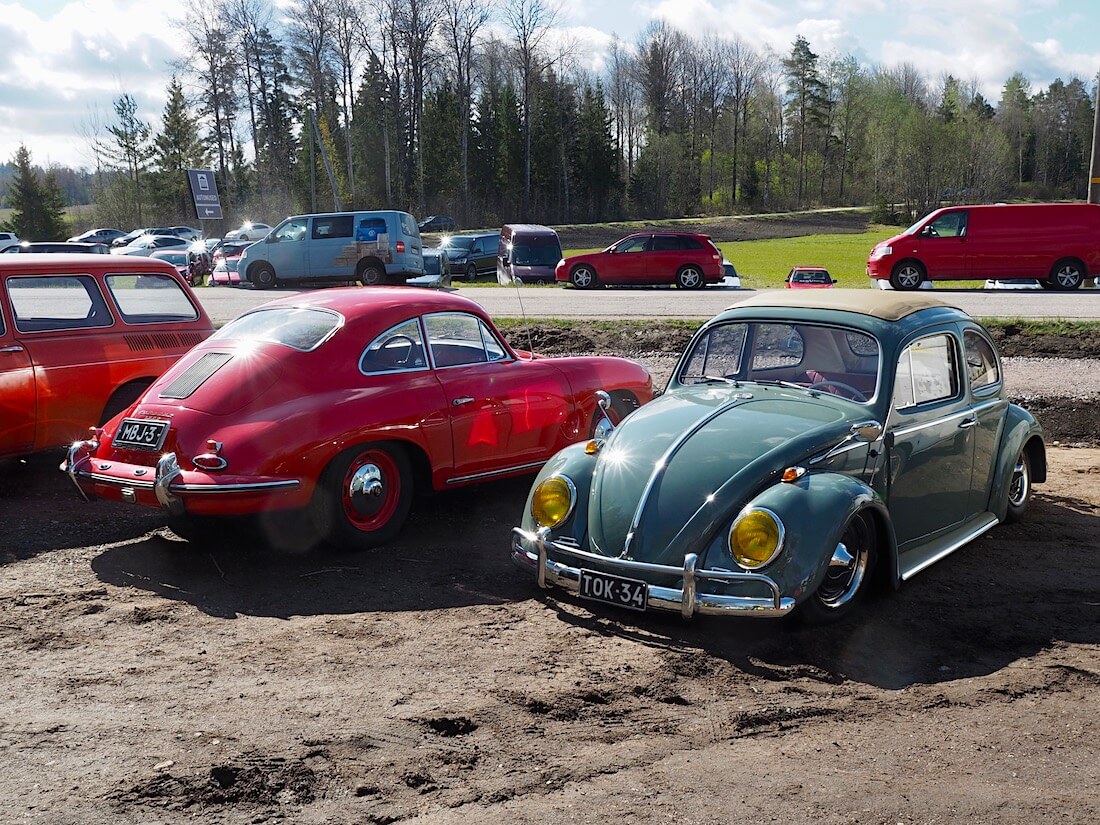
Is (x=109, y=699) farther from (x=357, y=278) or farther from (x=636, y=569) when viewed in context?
(x=357, y=278)

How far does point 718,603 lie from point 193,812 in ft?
7.84

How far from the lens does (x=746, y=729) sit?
397 centimetres

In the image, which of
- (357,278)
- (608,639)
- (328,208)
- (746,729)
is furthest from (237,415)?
(328,208)

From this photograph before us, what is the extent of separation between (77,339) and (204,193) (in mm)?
24170

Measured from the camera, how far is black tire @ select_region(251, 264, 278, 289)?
86.2ft

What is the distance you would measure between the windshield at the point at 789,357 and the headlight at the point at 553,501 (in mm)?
1341

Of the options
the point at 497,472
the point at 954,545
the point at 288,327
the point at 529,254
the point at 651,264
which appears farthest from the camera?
the point at 529,254

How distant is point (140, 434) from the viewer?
624 cm

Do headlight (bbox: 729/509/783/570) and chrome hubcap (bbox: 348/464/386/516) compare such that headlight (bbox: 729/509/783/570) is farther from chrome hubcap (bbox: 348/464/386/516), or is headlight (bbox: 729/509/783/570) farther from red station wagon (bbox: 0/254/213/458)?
red station wagon (bbox: 0/254/213/458)

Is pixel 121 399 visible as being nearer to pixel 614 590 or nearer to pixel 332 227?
pixel 614 590

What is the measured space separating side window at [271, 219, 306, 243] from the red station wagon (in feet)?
57.2

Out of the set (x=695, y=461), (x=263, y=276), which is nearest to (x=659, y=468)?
(x=695, y=461)


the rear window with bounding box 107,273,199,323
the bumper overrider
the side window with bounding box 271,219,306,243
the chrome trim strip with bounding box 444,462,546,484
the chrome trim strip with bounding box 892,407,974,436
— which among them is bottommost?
the chrome trim strip with bounding box 444,462,546,484

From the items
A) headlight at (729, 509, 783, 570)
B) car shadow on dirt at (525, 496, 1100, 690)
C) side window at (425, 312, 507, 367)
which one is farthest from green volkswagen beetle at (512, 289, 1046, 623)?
side window at (425, 312, 507, 367)
